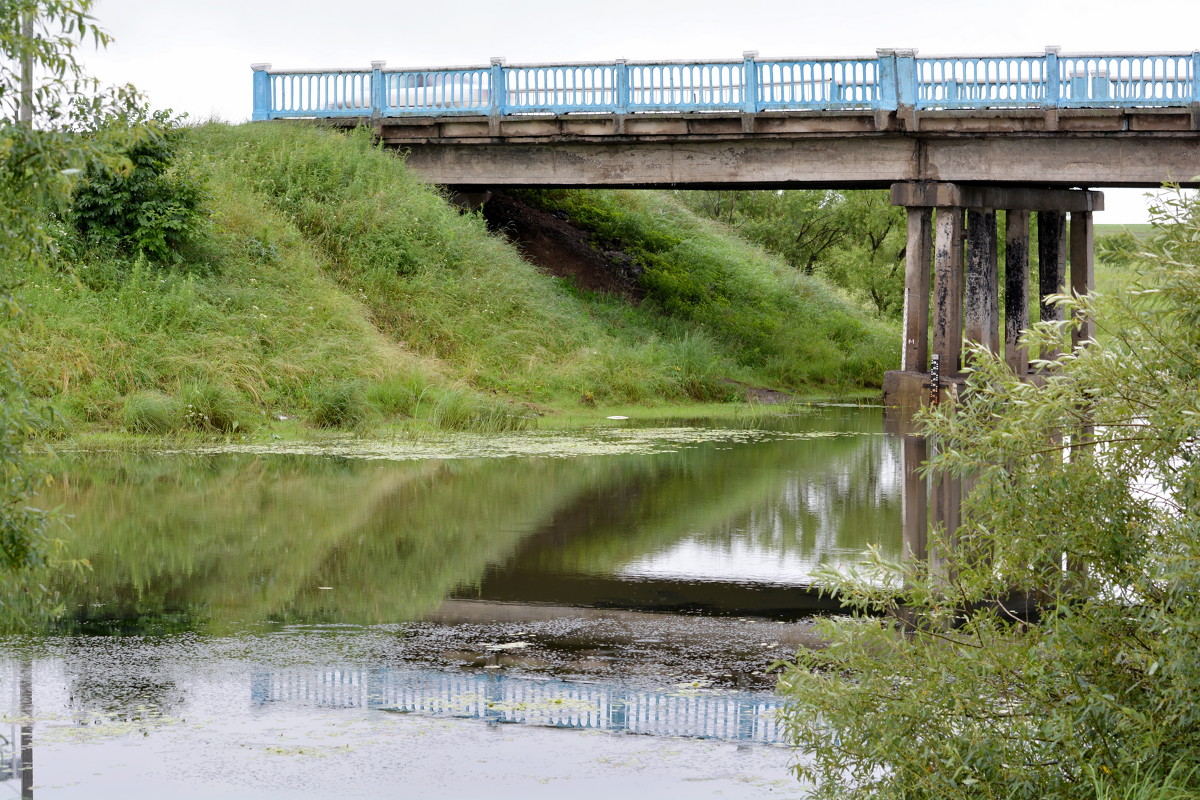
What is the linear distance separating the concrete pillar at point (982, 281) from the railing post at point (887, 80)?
9.09 ft

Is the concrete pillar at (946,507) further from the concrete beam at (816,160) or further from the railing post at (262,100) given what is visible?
the railing post at (262,100)

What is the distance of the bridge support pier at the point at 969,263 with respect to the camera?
86.9 feet

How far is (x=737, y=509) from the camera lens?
14.0 meters

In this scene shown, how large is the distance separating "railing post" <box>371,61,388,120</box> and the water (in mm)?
15588

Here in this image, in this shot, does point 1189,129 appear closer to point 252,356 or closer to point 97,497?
point 252,356

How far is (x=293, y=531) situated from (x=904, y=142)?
18.1 metres

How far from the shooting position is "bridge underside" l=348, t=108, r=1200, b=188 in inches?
1021

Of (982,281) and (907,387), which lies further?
(982,281)

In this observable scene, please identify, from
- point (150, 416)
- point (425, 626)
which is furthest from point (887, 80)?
point (425, 626)

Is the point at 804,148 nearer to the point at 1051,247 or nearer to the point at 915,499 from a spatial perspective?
the point at 1051,247

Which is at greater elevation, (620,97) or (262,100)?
(262,100)

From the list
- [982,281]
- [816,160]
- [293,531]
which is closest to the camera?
[293,531]

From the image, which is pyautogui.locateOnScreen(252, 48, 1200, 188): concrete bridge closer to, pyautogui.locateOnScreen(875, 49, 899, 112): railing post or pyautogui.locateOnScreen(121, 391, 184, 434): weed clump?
pyautogui.locateOnScreen(875, 49, 899, 112): railing post

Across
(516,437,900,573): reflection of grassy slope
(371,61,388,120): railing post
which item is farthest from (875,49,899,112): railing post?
(371,61,388,120): railing post
